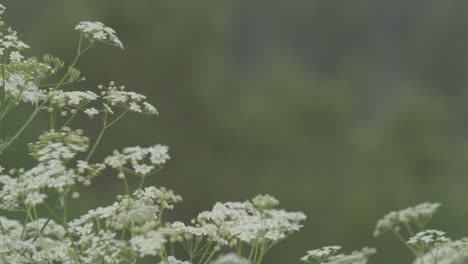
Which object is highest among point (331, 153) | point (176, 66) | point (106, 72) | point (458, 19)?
point (458, 19)

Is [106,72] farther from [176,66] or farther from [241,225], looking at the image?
[241,225]

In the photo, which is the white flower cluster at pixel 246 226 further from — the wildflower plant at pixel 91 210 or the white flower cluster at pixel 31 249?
the white flower cluster at pixel 31 249

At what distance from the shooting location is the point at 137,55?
14.2 meters

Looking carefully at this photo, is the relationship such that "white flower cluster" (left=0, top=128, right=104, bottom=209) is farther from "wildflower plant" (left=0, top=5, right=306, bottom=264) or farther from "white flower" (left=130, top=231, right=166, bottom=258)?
"white flower" (left=130, top=231, right=166, bottom=258)

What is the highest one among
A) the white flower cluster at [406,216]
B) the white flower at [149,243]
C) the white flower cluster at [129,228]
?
the white flower cluster at [406,216]

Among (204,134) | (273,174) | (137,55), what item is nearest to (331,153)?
(273,174)

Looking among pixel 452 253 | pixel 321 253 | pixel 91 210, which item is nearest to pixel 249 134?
pixel 91 210

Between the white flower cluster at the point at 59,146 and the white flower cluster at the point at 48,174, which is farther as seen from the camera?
the white flower cluster at the point at 59,146

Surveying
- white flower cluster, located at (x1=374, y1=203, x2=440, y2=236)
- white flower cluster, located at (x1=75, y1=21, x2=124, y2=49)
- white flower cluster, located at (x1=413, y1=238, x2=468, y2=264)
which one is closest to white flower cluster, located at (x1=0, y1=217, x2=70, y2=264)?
white flower cluster, located at (x1=75, y1=21, x2=124, y2=49)

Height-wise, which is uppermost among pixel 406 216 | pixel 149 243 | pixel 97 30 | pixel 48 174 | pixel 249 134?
pixel 249 134

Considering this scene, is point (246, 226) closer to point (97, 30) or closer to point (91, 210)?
point (91, 210)

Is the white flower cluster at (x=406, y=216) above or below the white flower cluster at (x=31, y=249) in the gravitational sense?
above

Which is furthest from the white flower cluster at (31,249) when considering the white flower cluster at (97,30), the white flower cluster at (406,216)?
the white flower cluster at (406,216)

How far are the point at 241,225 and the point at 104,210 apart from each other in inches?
19.7
